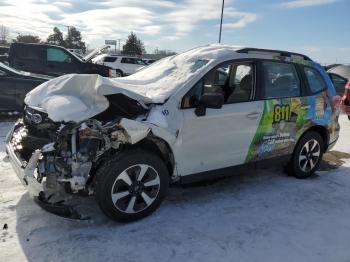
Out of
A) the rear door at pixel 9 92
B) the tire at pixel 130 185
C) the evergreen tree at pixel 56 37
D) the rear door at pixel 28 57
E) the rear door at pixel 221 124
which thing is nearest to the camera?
the tire at pixel 130 185

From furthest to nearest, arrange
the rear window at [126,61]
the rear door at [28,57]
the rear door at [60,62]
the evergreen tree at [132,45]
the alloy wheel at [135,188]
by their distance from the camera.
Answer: the evergreen tree at [132,45]
the rear window at [126,61]
the rear door at [28,57]
the rear door at [60,62]
the alloy wheel at [135,188]

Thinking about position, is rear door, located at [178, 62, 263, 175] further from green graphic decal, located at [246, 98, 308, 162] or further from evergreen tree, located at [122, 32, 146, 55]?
evergreen tree, located at [122, 32, 146, 55]

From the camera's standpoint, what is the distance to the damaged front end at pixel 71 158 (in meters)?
3.69

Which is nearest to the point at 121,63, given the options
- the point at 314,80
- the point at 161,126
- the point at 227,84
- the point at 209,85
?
the point at 314,80

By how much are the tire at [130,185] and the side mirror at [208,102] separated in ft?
2.29

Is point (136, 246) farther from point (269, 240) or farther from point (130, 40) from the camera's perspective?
point (130, 40)

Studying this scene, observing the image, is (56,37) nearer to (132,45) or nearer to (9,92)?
(132,45)

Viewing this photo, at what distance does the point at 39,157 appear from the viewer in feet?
12.2

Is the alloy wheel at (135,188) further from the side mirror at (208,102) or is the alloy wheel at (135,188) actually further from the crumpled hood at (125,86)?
the side mirror at (208,102)

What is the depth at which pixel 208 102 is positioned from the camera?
4.24 metres

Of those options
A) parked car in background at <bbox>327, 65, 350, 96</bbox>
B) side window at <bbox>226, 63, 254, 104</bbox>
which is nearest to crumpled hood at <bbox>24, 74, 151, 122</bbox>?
side window at <bbox>226, 63, 254, 104</bbox>

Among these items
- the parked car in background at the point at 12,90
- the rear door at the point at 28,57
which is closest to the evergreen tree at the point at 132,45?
the rear door at the point at 28,57

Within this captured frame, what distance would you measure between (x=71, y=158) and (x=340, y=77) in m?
13.5

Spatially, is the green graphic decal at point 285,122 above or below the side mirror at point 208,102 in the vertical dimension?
below
